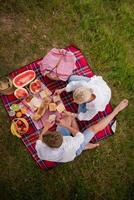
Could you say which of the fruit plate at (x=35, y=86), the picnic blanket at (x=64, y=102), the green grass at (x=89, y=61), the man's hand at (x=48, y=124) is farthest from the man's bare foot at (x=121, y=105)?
the fruit plate at (x=35, y=86)

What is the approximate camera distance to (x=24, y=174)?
676 cm

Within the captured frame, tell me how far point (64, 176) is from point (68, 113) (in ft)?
3.29

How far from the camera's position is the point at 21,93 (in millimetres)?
6875

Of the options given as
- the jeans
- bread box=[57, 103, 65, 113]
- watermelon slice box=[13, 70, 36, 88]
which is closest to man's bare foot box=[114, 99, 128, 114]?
the jeans

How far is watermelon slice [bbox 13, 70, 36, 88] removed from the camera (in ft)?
22.7

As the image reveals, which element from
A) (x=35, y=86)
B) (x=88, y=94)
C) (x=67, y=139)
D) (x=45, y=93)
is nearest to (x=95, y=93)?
(x=88, y=94)

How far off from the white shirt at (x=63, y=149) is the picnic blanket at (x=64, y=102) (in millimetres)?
522

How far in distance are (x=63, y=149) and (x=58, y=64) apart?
143 centimetres

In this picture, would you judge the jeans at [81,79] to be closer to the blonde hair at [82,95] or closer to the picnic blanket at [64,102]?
the picnic blanket at [64,102]

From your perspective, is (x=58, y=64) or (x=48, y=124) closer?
(x=48, y=124)

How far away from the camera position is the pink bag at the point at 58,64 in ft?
22.2

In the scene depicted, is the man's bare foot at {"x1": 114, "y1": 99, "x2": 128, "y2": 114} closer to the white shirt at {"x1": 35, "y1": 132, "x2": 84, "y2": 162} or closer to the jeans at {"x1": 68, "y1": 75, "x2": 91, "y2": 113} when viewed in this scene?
the jeans at {"x1": 68, "y1": 75, "x2": 91, "y2": 113}

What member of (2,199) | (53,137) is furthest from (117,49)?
(2,199)

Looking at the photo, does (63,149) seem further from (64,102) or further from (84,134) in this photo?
(64,102)
